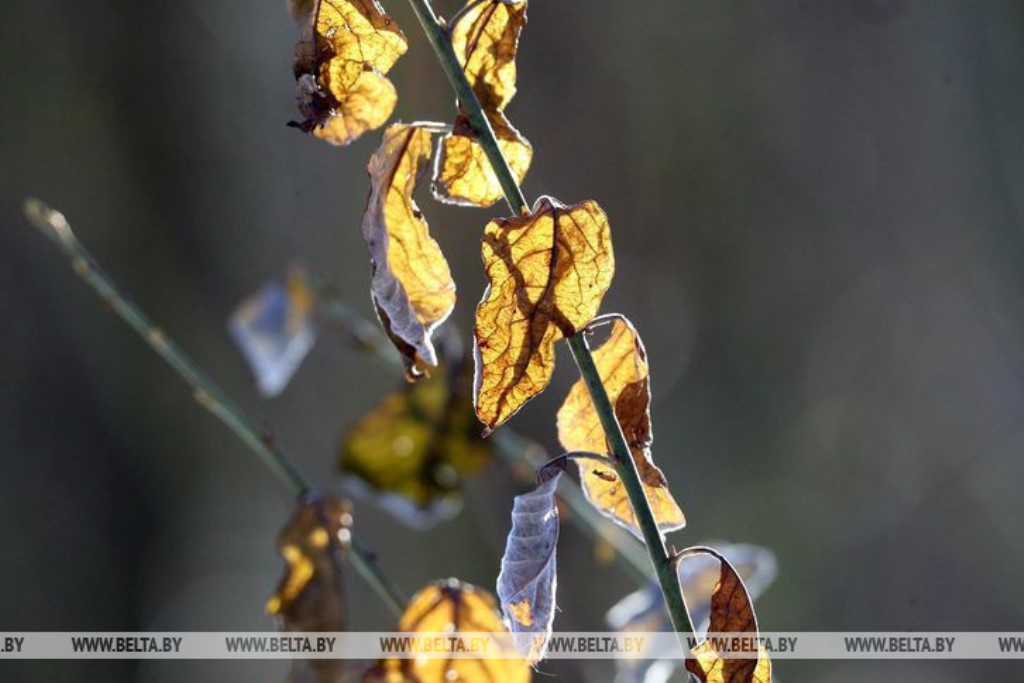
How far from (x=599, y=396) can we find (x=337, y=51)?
22 cm

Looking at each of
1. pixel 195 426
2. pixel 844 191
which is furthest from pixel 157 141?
pixel 844 191

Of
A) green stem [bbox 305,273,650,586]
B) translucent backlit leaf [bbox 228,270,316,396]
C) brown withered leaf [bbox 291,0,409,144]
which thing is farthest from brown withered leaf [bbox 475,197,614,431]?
translucent backlit leaf [bbox 228,270,316,396]

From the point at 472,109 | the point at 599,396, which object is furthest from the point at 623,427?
the point at 472,109

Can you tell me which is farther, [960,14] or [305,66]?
[960,14]

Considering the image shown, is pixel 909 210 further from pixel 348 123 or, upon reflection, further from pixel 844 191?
pixel 348 123

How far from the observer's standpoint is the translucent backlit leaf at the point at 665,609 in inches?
30.5

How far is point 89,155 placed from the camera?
3730 mm

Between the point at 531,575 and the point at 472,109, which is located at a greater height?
the point at 472,109

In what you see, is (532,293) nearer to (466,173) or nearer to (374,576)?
(466,173)

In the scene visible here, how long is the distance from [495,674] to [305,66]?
353 mm

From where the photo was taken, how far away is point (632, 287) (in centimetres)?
374

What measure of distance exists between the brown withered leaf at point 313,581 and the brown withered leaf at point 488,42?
0.32 meters

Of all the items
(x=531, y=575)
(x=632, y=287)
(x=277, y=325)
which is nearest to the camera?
(x=531, y=575)

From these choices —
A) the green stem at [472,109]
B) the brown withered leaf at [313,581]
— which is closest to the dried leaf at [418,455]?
the brown withered leaf at [313,581]
